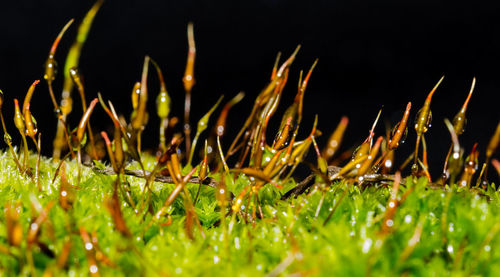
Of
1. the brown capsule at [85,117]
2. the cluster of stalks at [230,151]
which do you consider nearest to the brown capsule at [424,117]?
the cluster of stalks at [230,151]

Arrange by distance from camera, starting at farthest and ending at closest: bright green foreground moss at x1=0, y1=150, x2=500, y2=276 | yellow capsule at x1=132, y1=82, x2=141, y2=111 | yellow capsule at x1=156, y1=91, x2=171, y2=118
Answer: yellow capsule at x1=132, y1=82, x2=141, y2=111, yellow capsule at x1=156, y1=91, x2=171, y2=118, bright green foreground moss at x1=0, y1=150, x2=500, y2=276

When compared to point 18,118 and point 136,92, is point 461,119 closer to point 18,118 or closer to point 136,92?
point 136,92

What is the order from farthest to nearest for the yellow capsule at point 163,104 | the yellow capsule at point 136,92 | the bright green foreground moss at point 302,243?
the yellow capsule at point 136,92, the yellow capsule at point 163,104, the bright green foreground moss at point 302,243

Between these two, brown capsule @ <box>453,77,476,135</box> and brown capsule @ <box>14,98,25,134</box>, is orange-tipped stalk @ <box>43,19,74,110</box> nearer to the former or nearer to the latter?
brown capsule @ <box>14,98,25,134</box>

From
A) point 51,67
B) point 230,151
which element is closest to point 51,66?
point 51,67

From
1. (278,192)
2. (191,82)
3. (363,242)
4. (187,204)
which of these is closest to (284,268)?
(363,242)

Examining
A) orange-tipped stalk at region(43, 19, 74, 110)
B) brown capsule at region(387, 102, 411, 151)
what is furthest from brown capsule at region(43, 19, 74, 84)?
brown capsule at region(387, 102, 411, 151)

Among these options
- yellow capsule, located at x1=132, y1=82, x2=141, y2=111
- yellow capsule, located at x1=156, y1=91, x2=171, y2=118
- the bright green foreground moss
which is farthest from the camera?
yellow capsule, located at x1=132, y1=82, x2=141, y2=111

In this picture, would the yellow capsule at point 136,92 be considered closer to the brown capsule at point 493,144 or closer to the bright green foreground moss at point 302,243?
the bright green foreground moss at point 302,243
